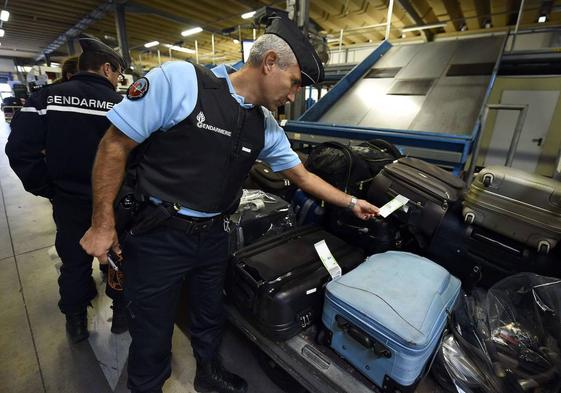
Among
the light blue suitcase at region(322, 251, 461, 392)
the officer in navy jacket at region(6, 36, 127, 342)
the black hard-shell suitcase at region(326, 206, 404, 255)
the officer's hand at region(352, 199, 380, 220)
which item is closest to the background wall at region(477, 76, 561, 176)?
the black hard-shell suitcase at region(326, 206, 404, 255)

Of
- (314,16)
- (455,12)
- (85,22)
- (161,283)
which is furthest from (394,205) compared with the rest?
Result: (85,22)

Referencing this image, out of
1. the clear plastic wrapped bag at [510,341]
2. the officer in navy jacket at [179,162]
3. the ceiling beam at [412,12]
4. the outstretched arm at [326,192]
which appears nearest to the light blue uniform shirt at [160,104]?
the officer in navy jacket at [179,162]

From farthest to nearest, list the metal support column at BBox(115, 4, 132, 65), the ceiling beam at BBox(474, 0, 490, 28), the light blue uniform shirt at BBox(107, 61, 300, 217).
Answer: the metal support column at BBox(115, 4, 132, 65) → the ceiling beam at BBox(474, 0, 490, 28) → the light blue uniform shirt at BBox(107, 61, 300, 217)

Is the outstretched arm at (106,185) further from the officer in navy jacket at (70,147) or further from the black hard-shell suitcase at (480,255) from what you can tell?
the black hard-shell suitcase at (480,255)

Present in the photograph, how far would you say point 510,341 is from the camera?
96 cm

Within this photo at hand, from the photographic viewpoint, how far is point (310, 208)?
188 cm

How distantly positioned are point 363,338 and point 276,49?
1.06 m

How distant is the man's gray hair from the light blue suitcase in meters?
0.86

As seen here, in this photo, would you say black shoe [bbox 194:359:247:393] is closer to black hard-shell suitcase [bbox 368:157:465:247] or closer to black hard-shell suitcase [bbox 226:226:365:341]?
black hard-shell suitcase [bbox 226:226:365:341]

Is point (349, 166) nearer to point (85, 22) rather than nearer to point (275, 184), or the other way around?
point (275, 184)

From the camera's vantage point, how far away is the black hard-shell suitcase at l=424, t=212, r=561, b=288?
111 cm

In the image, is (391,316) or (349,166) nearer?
(391,316)

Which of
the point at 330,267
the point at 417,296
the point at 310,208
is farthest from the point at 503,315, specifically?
the point at 310,208

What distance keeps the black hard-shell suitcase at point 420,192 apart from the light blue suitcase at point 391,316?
223mm
